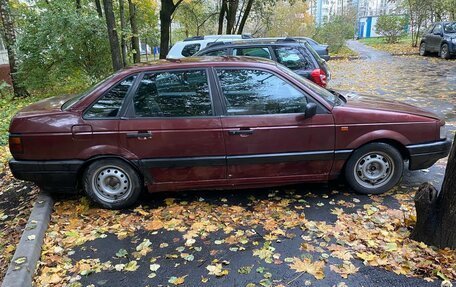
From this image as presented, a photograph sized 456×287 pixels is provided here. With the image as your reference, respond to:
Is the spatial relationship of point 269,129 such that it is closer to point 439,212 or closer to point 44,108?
point 439,212

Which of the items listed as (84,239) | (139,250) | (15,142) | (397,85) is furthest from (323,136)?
(397,85)

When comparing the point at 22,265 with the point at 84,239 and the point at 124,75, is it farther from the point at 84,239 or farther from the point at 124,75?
the point at 124,75

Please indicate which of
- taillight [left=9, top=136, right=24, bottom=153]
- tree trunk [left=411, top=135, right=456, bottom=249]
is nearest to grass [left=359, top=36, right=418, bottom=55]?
tree trunk [left=411, top=135, right=456, bottom=249]

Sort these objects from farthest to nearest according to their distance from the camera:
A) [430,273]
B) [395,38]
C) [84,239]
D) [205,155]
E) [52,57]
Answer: [395,38] → [52,57] → [205,155] → [84,239] → [430,273]

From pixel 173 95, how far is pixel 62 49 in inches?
348

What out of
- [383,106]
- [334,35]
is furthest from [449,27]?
[383,106]

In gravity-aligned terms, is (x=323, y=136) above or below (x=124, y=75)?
below

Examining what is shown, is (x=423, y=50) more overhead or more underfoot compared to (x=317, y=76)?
more overhead

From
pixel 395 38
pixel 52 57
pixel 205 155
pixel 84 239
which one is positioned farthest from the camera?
pixel 395 38

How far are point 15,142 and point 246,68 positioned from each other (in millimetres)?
2796

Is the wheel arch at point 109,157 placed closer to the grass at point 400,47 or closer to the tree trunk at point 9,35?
the tree trunk at point 9,35

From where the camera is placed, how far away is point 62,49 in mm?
11648

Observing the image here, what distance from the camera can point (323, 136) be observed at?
4.37 meters

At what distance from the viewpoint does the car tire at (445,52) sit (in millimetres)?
18723
